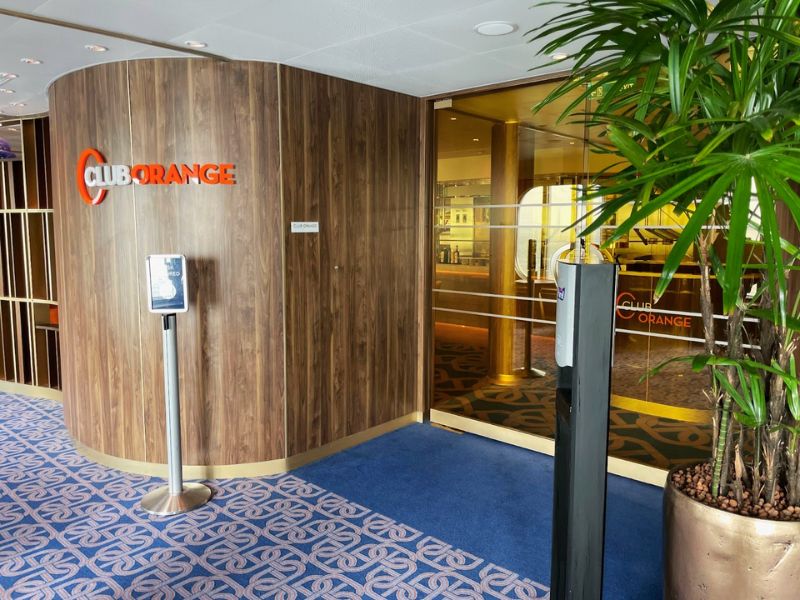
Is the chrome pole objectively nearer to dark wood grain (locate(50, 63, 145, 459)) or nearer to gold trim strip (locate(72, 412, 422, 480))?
gold trim strip (locate(72, 412, 422, 480))

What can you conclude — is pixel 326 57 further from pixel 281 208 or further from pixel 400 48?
pixel 281 208

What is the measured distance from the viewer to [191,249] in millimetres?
4527

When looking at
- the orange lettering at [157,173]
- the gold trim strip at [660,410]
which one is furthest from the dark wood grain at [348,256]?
the gold trim strip at [660,410]

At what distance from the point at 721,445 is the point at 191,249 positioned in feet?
11.9

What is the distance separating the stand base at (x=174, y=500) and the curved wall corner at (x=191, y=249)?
1.13 ft

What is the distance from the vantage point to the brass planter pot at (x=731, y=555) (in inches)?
84.0

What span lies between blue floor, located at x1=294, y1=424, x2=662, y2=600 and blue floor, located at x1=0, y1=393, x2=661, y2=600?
0.04 ft

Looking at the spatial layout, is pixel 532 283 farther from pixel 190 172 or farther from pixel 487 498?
pixel 190 172

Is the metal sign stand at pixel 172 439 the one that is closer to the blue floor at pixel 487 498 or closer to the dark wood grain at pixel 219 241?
the dark wood grain at pixel 219 241

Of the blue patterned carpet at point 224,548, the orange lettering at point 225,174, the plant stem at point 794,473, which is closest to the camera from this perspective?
the plant stem at point 794,473

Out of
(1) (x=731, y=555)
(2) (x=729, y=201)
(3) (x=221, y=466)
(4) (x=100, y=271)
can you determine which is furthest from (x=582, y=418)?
(4) (x=100, y=271)

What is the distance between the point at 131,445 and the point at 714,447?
4.11 m

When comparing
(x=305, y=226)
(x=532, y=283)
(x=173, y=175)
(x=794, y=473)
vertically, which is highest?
(x=173, y=175)

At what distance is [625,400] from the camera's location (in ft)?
16.6
